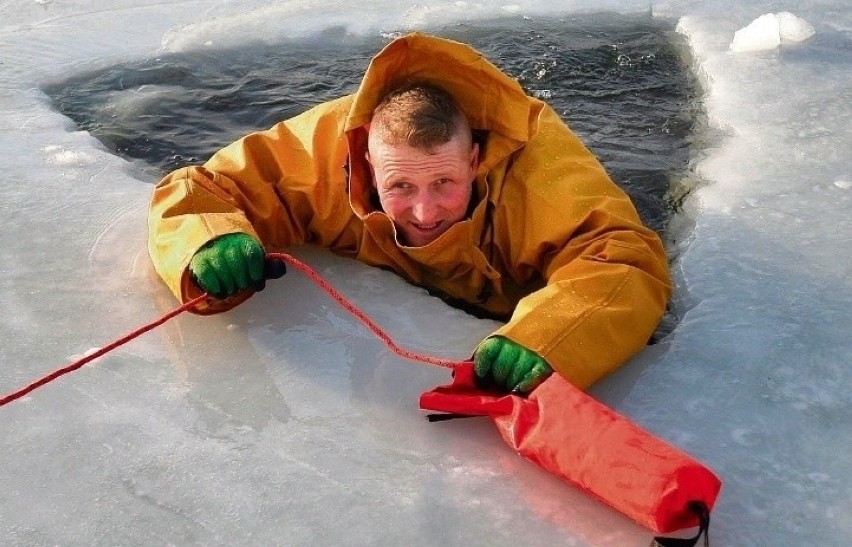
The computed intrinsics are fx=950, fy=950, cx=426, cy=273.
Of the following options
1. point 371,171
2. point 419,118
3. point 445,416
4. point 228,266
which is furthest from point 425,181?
point 445,416

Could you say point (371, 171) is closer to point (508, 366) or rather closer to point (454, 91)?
point (454, 91)

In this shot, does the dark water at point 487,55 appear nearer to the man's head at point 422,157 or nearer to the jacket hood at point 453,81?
the jacket hood at point 453,81

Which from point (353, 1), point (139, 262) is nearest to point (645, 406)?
point (139, 262)

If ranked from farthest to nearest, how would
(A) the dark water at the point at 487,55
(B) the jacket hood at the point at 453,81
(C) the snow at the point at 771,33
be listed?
1. (C) the snow at the point at 771,33
2. (A) the dark water at the point at 487,55
3. (B) the jacket hood at the point at 453,81

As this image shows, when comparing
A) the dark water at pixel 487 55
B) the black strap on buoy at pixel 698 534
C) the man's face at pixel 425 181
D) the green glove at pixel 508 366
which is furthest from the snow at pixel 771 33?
the black strap on buoy at pixel 698 534

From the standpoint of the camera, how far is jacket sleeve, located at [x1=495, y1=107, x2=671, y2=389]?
227 centimetres

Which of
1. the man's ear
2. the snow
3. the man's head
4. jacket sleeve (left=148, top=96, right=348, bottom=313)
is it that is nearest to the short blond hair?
the man's head

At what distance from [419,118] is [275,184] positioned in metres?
0.57

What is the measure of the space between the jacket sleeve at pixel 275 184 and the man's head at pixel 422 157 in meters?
0.21

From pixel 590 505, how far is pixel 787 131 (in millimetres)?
2434

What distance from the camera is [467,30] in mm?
5363

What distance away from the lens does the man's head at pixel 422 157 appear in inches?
103

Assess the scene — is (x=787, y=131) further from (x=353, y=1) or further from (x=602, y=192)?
(x=353, y=1)

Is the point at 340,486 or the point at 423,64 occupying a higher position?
the point at 423,64
